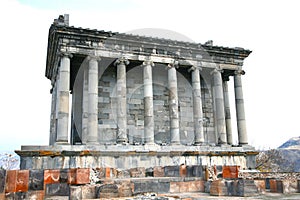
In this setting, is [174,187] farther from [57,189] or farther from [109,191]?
[57,189]

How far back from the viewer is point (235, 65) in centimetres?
2397

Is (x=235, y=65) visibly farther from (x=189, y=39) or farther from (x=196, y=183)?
(x=196, y=183)

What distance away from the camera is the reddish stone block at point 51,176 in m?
9.66

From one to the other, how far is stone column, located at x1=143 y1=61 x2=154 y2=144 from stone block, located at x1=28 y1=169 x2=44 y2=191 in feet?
34.1

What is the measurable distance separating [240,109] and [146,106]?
7934 mm

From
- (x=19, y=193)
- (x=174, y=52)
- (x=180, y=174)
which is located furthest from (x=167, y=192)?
(x=174, y=52)

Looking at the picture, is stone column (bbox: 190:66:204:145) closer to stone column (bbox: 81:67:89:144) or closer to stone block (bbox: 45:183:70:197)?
stone column (bbox: 81:67:89:144)

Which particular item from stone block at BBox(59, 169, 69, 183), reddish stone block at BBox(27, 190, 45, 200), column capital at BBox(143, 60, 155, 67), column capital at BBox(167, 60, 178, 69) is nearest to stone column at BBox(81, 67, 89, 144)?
column capital at BBox(143, 60, 155, 67)

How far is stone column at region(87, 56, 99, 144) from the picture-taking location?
18.4 m

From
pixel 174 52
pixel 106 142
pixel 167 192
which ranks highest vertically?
pixel 174 52

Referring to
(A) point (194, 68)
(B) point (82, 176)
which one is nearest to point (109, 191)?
(B) point (82, 176)

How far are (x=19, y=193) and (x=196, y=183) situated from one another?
18.1ft

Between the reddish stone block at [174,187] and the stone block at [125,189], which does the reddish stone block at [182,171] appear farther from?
the stone block at [125,189]

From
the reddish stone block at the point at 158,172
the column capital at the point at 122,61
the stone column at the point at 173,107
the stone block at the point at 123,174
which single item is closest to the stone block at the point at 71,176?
the stone block at the point at 123,174
